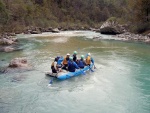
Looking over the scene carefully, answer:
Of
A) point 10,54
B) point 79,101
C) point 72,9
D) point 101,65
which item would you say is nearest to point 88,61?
point 101,65

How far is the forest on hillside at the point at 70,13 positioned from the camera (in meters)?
→ 35.8

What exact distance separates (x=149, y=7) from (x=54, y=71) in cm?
2572

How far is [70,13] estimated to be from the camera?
63.9 metres

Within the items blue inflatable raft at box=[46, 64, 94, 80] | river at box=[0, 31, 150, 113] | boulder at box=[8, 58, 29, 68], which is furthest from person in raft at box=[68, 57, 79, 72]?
boulder at box=[8, 58, 29, 68]

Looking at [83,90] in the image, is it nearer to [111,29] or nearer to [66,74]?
[66,74]

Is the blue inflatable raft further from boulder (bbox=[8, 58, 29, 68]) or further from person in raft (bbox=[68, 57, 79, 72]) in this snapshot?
boulder (bbox=[8, 58, 29, 68])

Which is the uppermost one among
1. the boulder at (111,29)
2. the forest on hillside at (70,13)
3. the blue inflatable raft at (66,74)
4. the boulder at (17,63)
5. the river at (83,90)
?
the forest on hillside at (70,13)

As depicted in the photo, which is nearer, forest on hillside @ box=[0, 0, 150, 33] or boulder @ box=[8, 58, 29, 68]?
boulder @ box=[8, 58, 29, 68]

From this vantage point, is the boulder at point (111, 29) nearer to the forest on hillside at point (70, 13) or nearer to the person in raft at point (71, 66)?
the forest on hillside at point (70, 13)

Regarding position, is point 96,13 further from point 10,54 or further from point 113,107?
point 113,107

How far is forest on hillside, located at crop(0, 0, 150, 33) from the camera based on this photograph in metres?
35.8

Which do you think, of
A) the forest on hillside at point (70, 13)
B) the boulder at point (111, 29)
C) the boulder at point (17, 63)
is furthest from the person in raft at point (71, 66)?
the boulder at point (111, 29)

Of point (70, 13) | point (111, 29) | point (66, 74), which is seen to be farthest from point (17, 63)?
point (70, 13)

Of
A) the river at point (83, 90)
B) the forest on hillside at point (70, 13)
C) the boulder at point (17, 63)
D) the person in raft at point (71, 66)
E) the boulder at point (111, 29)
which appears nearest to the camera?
the river at point (83, 90)
